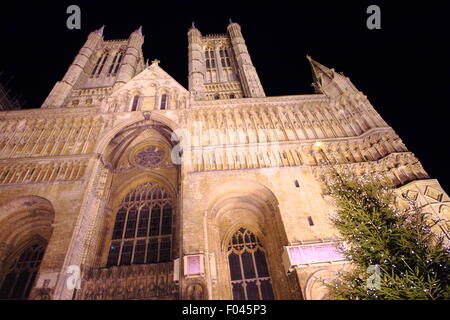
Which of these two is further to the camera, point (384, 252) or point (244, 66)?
point (244, 66)

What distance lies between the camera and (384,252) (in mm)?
7621

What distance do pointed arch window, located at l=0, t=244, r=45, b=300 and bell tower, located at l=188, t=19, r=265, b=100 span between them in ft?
45.8

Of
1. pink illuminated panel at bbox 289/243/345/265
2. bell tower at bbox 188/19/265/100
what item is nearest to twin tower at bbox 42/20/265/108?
bell tower at bbox 188/19/265/100

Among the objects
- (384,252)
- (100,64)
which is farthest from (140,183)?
(100,64)

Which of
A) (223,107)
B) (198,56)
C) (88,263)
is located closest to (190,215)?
(88,263)

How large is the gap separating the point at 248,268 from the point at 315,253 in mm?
3401

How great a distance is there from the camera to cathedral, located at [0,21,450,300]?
31.2 ft

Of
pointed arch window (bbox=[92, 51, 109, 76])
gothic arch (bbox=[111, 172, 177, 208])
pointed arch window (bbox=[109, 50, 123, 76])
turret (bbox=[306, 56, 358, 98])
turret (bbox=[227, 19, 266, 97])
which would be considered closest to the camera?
gothic arch (bbox=[111, 172, 177, 208])

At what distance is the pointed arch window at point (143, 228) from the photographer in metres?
11.7

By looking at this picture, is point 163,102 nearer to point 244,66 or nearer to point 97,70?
point 244,66

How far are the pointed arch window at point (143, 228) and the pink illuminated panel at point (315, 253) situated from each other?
19.8 ft

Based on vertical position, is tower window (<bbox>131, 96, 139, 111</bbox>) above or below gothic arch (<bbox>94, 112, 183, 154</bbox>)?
above

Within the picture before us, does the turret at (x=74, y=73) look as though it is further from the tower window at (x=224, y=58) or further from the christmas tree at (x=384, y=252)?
the christmas tree at (x=384, y=252)

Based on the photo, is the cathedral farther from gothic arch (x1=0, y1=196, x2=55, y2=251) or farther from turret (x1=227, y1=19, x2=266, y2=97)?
turret (x1=227, y1=19, x2=266, y2=97)
